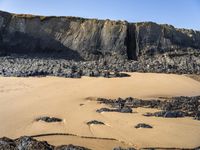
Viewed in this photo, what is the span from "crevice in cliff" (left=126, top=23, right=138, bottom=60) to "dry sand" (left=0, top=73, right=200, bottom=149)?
13334 millimetres

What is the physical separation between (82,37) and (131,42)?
12.8 feet

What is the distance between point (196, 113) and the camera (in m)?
15.3

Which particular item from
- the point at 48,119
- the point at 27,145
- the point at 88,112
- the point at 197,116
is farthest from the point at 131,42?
the point at 27,145

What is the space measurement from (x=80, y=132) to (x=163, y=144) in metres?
2.20

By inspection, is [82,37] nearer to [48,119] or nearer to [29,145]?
[48,119]

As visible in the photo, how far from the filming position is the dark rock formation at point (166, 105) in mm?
14758

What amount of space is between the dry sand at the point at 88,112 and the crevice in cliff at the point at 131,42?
13.3 metres

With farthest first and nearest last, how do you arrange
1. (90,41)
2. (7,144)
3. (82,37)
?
(82,37) < (90,41) < (7,144)

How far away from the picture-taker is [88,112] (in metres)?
14.7

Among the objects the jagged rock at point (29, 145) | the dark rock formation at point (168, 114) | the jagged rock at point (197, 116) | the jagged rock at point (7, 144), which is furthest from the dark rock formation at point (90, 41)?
the jagged rock at point (29, 145)

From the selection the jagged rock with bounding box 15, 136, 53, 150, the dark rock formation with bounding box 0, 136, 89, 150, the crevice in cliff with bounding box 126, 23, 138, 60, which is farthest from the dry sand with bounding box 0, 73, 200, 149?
the crevice in cliff with bounding box 126, 23, 138, 60

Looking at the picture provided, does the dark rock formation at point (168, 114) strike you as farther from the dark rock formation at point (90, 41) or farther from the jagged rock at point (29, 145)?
the dark rock formation at point (90, 41)

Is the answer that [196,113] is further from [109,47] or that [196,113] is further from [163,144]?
[109,47]

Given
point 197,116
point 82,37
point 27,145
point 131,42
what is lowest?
point 197,116
